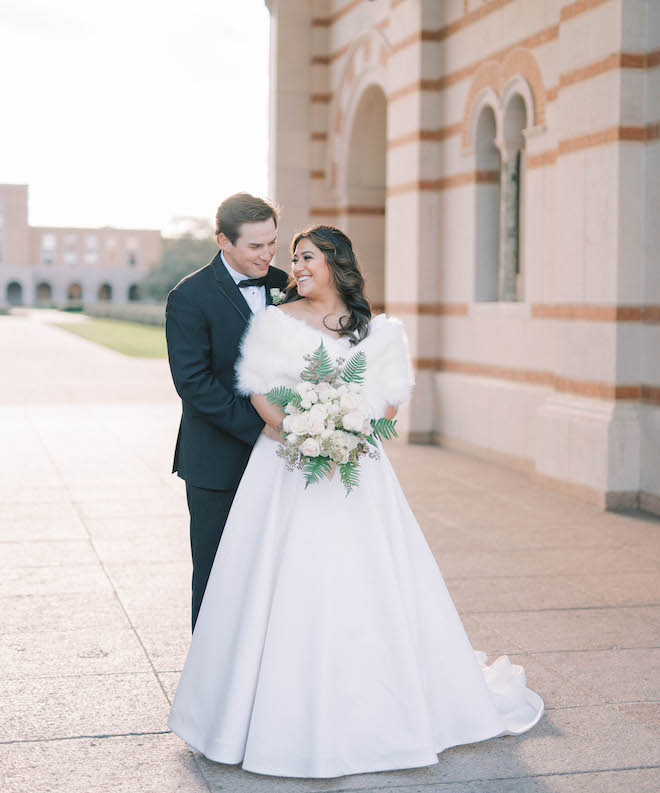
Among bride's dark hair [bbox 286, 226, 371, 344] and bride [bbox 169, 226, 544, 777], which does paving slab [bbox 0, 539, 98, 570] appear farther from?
bride's dark hair [bbox 286, 226, 371, 344]

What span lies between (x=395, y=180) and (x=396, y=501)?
381 inches

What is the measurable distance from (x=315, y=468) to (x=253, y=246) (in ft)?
2.97

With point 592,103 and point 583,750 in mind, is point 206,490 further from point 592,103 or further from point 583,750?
point 592,103

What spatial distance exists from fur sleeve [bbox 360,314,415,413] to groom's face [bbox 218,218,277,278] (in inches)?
19.5

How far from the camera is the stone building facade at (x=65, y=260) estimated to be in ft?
394

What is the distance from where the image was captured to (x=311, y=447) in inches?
146

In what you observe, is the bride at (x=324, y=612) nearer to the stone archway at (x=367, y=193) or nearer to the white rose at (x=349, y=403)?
the white rose at (x=349, y=403)

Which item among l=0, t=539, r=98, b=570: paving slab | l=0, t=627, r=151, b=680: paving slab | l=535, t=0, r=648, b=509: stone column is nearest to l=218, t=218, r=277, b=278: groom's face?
l=0, t=627, r=151, b=680: paving slab

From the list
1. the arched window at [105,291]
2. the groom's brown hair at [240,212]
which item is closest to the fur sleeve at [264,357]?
the groom's brown hair at [240,212]

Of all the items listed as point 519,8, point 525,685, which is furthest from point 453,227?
point 525,685

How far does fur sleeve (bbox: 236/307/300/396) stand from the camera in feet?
12.8

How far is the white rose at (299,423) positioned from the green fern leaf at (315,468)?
0.11 metres

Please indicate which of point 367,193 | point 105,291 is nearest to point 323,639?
point 367,193

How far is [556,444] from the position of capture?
9445 millimetres
